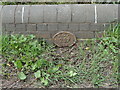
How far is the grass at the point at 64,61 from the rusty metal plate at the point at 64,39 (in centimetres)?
7

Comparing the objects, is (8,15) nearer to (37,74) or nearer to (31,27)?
(31,27)

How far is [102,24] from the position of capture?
3.39 metres

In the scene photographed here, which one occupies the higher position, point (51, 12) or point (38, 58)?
point (51, 12)

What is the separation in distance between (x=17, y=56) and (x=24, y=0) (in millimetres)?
1034

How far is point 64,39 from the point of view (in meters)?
3.41

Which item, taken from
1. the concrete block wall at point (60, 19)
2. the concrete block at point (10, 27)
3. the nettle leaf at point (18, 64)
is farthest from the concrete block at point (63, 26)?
the nettle leaf at point (18, 64)

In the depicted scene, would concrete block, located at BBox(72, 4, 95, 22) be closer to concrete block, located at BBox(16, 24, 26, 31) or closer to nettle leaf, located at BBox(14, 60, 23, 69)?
concrete block, located at BBox(16, 24, 26, 31)

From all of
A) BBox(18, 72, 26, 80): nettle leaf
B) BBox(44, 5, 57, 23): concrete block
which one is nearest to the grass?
BBox(18, 72, 26, 80): nettle leaf

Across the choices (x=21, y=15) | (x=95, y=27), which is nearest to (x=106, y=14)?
(x=95, y=27)

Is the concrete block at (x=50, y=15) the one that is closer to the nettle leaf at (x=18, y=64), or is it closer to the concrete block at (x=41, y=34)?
the concrete block at (x=41, y=34)

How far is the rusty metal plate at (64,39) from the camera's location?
3.40 metres

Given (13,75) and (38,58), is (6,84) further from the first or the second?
(38,58)

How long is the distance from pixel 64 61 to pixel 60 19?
24.4 inches

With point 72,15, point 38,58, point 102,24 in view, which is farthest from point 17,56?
point 102,24
